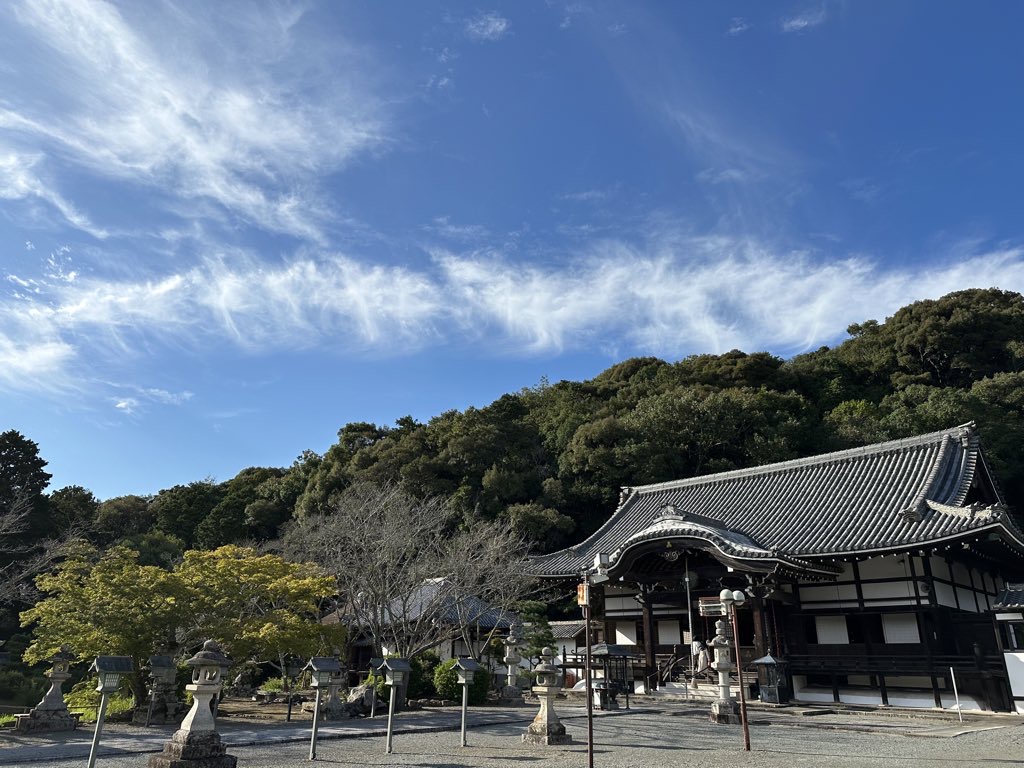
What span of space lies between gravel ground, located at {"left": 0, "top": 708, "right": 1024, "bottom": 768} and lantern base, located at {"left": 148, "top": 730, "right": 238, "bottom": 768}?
19.5 inches

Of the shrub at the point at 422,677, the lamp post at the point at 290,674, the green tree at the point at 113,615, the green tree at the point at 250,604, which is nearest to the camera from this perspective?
the green tree at the point at 113,615

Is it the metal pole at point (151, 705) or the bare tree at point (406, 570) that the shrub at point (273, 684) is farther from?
the metal pole at point (151, 705)

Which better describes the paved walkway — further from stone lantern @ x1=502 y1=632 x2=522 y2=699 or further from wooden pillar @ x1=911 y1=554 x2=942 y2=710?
stone lantern @ x1=502 y1=632 x2=522 y2=699

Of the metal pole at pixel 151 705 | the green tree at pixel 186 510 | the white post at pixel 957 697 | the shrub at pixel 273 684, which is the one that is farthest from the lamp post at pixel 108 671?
the green tree at pixel 186 510

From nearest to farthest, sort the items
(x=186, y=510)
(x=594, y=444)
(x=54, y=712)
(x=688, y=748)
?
(x=688, y=748) < (x=54, y=712) < (x=594, y=444) < (x=186, y=510)

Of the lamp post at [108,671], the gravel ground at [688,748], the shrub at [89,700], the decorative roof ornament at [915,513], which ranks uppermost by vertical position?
the decorative roof ornament at [915,513]

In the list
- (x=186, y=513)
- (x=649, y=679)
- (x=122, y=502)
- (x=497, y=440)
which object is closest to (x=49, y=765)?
(x=649, y=679)

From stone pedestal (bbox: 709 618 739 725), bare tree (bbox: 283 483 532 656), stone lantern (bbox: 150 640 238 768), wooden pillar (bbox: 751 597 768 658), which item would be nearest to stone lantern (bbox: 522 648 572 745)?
stone pedestal (bbox: 709 618 739 725)

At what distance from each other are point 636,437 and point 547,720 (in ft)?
90.9

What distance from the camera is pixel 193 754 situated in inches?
284

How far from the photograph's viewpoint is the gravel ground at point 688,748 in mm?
7824

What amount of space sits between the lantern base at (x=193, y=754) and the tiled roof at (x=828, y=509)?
12.1 m

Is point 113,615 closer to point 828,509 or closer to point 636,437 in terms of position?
point 828,509

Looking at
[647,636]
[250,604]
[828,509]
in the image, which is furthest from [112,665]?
[828,509]
